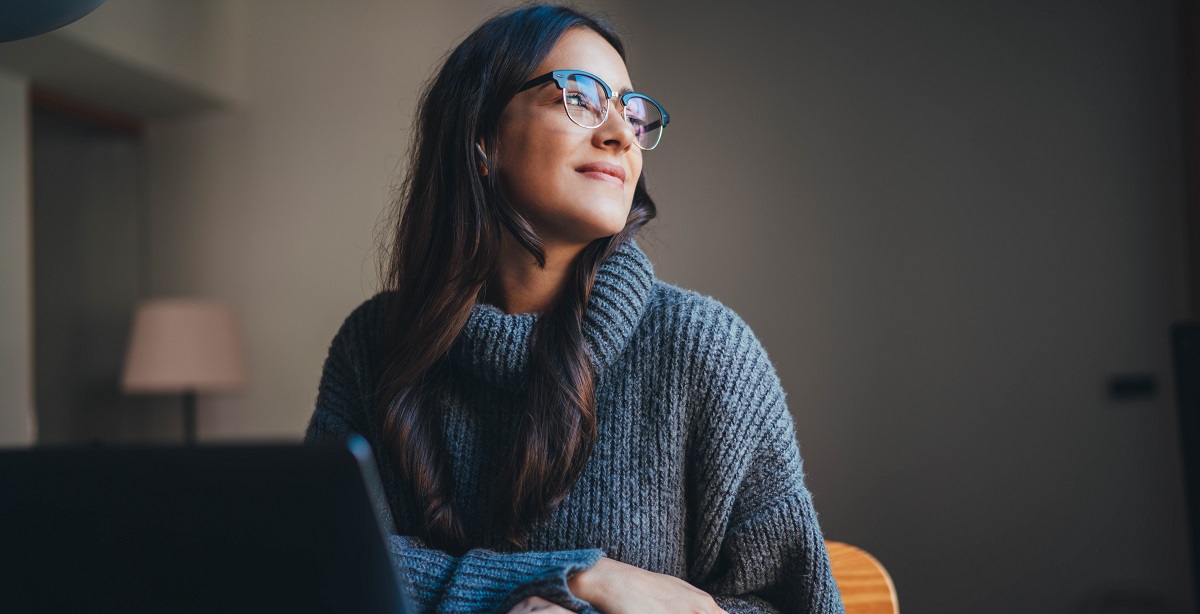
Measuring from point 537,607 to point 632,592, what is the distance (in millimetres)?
99

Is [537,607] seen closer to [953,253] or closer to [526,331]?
[526,331]

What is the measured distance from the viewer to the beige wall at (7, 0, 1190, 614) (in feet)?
8.18

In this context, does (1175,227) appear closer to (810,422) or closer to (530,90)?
(810,422)

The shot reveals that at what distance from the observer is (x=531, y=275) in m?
1.06

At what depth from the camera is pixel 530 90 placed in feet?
3.28

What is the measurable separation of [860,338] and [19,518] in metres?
2.61

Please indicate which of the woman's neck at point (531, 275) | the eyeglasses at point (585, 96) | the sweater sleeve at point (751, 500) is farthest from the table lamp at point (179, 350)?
the sweater sleeve at point (751, 500)

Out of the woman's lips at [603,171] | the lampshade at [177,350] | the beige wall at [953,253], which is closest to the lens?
the woman's lips at [603,171]

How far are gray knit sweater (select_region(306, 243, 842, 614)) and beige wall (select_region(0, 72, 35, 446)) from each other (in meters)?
2.54

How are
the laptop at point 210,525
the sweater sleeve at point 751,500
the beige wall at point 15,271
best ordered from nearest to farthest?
the laptop at point 210,525 < the sweater sleeve at point 751,500 < the beige wall at point 15,271

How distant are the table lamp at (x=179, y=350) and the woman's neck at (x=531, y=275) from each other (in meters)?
→ 2.52

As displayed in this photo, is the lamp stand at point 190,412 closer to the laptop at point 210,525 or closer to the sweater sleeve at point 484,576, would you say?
the sweater sleeve at point 484,576

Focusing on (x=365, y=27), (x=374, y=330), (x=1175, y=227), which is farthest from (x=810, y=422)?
(x=365, y=27)

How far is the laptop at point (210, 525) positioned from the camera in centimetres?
39
